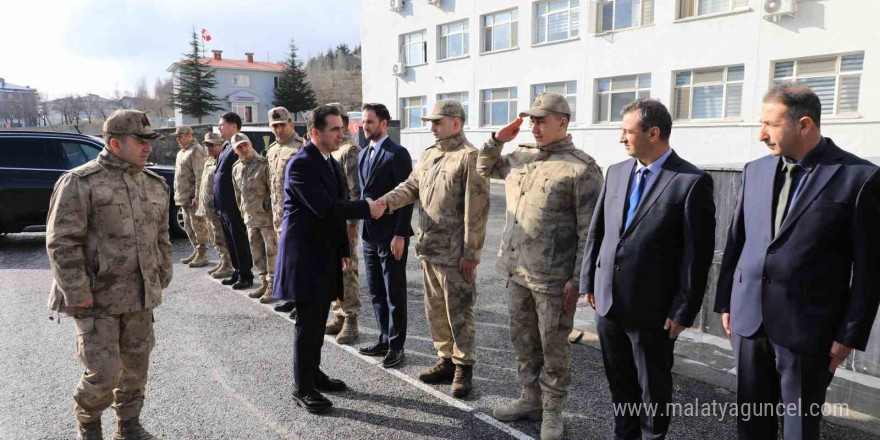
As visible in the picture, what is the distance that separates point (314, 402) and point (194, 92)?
163 feet

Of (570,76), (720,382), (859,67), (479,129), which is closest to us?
(720,382)

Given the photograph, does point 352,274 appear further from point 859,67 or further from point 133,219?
point 859,67

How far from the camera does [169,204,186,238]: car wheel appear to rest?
32.5 ft

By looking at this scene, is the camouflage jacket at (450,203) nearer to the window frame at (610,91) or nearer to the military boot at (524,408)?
the military boot at (524,408)

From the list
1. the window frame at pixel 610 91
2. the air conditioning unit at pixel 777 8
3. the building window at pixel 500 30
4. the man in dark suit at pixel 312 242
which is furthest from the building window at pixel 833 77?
the man in dark suit at pixel 312 242

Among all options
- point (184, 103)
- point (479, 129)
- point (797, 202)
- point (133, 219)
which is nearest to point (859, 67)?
point (479, 129)

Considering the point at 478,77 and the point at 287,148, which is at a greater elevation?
the point at 478,77

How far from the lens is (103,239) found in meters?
3.09

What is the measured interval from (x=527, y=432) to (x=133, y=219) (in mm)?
2629

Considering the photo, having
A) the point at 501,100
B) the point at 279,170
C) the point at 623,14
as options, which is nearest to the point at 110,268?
the point at 279,170

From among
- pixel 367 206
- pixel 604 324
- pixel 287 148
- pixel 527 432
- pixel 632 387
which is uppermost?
pixel 287 148

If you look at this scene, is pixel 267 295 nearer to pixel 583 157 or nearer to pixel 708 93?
pixel 583 157

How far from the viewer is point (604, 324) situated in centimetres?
297

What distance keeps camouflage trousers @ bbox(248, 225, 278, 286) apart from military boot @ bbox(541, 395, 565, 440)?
13.3 ft
